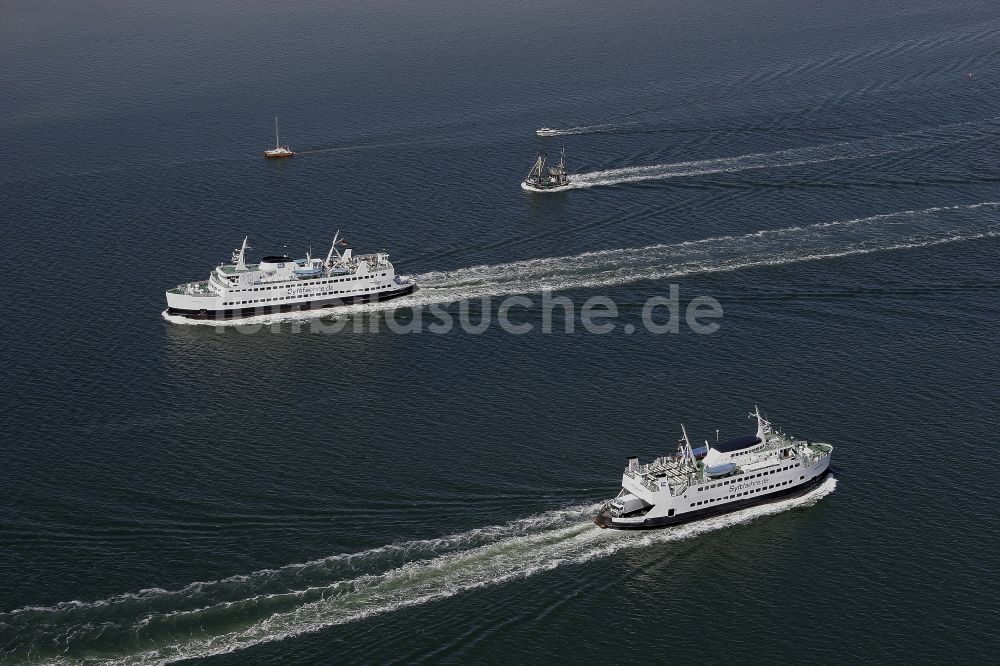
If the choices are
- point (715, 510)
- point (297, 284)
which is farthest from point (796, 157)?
point (715, 510)

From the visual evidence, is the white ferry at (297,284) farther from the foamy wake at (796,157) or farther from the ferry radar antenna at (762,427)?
the ferry radar antenna at (762,427)

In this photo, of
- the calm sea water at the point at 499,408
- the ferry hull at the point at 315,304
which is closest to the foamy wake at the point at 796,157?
A: the calm sea water at the point at 499,408

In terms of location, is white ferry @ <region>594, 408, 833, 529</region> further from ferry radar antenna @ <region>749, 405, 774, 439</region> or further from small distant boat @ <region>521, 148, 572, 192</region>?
small distant boat @ <region>521, 148, 572, 192</region>

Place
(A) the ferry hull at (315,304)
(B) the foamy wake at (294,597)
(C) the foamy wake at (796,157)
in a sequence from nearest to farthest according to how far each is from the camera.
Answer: (B) the foamy wake at (294,597) → (A) the ferry hull at (315,304) → (C) the foamy wake at (796,157)

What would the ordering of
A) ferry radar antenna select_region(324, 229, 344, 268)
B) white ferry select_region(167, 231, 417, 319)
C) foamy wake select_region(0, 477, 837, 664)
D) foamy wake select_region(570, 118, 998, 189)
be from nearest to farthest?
foamy wake select_region(0, 477, 837, 664) → white ferry select_region(167, 231, 417, 319) → ferry radar antenna select_region(324, 229, 344, 268) → foamy wake select_region(570, 118, 998, 189)

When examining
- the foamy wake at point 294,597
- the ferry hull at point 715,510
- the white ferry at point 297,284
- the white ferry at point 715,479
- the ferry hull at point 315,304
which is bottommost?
the foamy wake at point 294,597

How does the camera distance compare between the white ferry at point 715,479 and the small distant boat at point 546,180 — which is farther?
the small distant boat at point 546,180

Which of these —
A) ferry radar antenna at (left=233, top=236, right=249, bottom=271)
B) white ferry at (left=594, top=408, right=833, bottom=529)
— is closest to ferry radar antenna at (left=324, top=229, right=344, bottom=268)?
ferry radar antenna at (left=233, top=236, right=249, bottom=271)

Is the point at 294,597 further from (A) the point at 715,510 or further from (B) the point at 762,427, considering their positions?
(B) the point at 762,427
